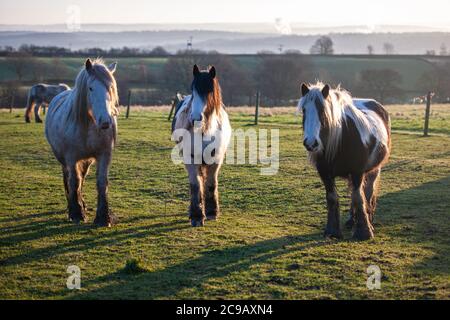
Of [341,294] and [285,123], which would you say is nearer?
[341,294]

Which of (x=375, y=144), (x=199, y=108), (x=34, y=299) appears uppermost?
(x=199, y=108)

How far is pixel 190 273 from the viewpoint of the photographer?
5.86 metres

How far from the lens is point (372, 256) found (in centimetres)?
647

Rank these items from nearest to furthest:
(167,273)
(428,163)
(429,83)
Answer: (167,273)
(428,163)
(429,83)

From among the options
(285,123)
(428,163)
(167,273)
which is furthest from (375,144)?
(285,123)

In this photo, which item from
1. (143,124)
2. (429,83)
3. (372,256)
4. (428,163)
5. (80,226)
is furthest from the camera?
(429,83)

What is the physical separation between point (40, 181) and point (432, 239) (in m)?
8.51

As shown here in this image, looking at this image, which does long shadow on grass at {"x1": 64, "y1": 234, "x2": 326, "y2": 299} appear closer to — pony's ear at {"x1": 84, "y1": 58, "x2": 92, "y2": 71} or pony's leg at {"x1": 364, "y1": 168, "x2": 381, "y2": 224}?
pony's leg at {"x1": 364, "y1": 168, "x2": 381, "y2": 224}

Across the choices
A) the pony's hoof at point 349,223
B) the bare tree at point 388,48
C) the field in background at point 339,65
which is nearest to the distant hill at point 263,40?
the bare tree at point 388,48

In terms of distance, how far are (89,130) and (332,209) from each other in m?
3.78

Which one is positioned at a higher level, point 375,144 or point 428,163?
point 375,144

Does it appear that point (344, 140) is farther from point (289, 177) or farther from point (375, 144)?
point (289, 177)
